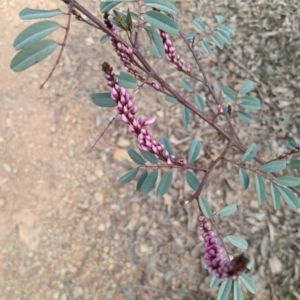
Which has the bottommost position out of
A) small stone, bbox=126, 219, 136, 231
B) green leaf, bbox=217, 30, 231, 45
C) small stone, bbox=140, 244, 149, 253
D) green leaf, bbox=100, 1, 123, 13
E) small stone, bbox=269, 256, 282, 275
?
small stone, bbox=269, 256, 282, 275

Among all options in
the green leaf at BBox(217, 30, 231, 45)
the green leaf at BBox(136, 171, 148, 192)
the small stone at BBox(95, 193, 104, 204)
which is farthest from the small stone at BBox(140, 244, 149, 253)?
the green leaf at BBox(217, 30, 231, 45)

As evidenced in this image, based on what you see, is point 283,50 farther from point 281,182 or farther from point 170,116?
point 281,182

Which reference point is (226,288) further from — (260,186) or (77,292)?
(77,292)

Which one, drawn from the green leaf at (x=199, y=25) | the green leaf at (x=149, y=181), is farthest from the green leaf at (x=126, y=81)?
the green leaf at (x=199, y=25)

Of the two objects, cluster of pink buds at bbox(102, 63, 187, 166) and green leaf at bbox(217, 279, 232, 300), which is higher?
cluster of pink buds at bbox(102, 63, 187, 166)

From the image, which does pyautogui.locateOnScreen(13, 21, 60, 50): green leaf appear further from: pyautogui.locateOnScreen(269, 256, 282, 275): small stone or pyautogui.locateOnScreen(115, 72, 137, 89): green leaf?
pyautogui.locateOnScreen(269, 256, 282, 275): small stone

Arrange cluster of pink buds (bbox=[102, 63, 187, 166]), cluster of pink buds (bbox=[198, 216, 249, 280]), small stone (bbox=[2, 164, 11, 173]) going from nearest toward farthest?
cluster of pink buds (bbox=[198, 216, 249, 280]) → cluster of pink buds (bbox=[102, 63, 187, 166]) → small stone (bbox=[2, 164, 11, 173])

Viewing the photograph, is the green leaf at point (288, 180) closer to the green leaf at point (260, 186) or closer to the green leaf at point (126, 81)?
the green leaf at point (260, 186)
